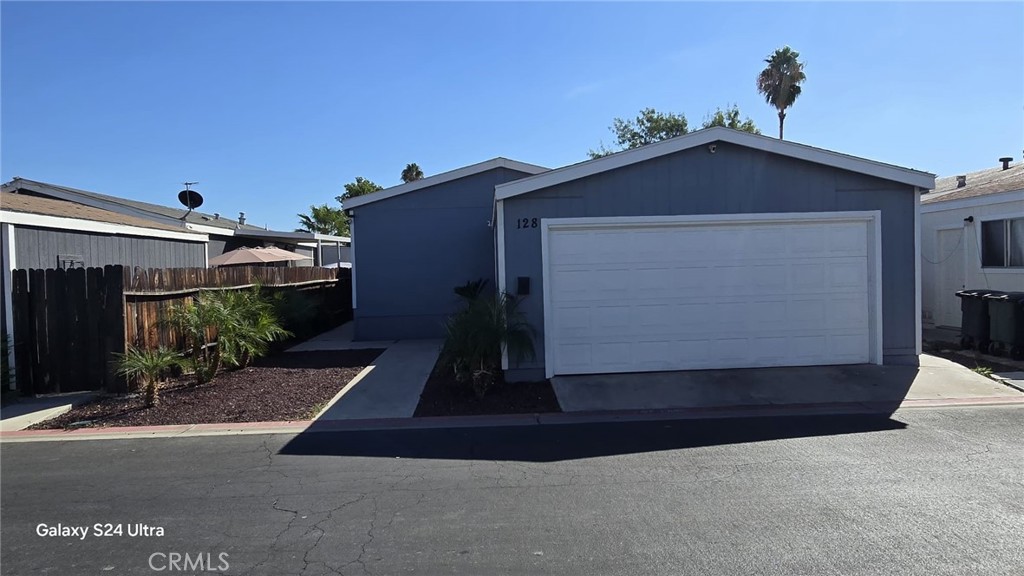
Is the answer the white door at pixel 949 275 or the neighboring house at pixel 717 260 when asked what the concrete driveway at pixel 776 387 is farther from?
the white door at pixel 949 275

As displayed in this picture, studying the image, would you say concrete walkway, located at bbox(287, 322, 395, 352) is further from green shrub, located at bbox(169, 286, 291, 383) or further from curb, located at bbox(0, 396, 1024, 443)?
curb, located at bbox(0, 396, 1024, 443)

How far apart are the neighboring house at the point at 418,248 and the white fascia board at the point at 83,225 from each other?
12.7ft

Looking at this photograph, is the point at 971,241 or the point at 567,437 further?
the point at 971,241

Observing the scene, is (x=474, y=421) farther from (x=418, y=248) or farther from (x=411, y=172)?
(x=411, y=172)

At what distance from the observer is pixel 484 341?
8.70 meters

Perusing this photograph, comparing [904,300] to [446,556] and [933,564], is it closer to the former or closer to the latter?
[933,564]

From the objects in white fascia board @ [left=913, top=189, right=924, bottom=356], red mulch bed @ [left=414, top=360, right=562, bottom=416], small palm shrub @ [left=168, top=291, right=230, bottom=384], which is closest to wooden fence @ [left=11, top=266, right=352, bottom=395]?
small palm shrub @ [left=168, top=291, right=230, bottom=384]

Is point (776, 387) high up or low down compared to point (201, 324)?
down

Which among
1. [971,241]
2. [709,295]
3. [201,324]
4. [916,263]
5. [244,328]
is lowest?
[244,328]

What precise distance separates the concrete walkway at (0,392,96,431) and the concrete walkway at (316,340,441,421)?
11.7 ft

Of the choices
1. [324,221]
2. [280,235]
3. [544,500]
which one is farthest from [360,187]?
[544,500]

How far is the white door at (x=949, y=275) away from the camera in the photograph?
1465 cm

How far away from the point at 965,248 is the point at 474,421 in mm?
12779

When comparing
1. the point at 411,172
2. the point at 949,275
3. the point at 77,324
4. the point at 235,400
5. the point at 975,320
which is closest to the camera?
the point at 235,400
